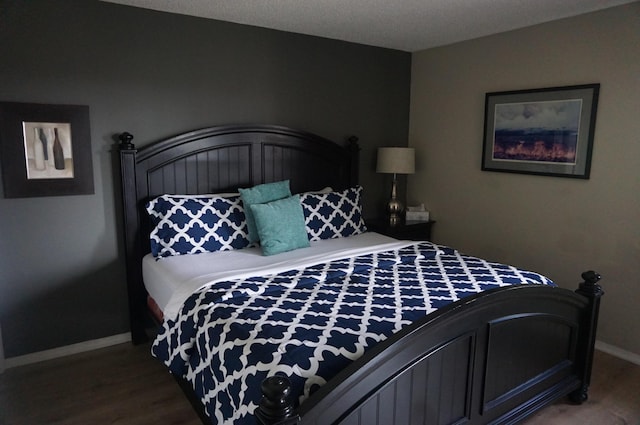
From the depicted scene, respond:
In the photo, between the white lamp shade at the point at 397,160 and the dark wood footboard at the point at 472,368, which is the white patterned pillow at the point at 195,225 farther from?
the dark wood footboard at the point at 472,368

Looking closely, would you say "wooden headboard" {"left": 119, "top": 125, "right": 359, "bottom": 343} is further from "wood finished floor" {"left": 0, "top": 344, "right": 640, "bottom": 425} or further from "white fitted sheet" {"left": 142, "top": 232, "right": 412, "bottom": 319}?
"wood finished floor" {"left": 0, "top": 344, "right": 640, "bottom": 425}

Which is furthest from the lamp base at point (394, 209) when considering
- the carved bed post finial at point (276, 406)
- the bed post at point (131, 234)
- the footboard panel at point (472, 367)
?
the carved bed post finial at point (276, 406)

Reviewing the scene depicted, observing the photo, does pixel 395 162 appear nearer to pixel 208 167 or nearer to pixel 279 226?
pixel 279 226

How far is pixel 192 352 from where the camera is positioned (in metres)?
1.98

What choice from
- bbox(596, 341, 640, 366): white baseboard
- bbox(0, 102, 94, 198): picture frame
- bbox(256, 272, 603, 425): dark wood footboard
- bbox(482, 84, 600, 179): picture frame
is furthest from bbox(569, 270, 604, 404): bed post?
bbox(0, 102, 94, 198): picture frame

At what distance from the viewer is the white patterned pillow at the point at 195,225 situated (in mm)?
2752

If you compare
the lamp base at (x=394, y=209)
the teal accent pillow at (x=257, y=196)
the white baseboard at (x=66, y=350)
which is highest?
the teal accent pillow at (x=257, y=196)

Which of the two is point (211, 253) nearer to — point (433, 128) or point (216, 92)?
point (216, 92)

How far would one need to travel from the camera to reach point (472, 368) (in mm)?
1860

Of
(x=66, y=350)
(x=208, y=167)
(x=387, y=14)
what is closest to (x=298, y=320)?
(x=208, y=167)

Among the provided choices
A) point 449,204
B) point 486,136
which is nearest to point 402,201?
point 449,204

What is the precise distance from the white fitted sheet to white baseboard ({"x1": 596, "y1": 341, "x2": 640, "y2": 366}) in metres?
1.49

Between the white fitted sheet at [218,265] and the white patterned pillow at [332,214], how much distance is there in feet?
0.42

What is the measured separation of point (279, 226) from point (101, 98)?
140cm
